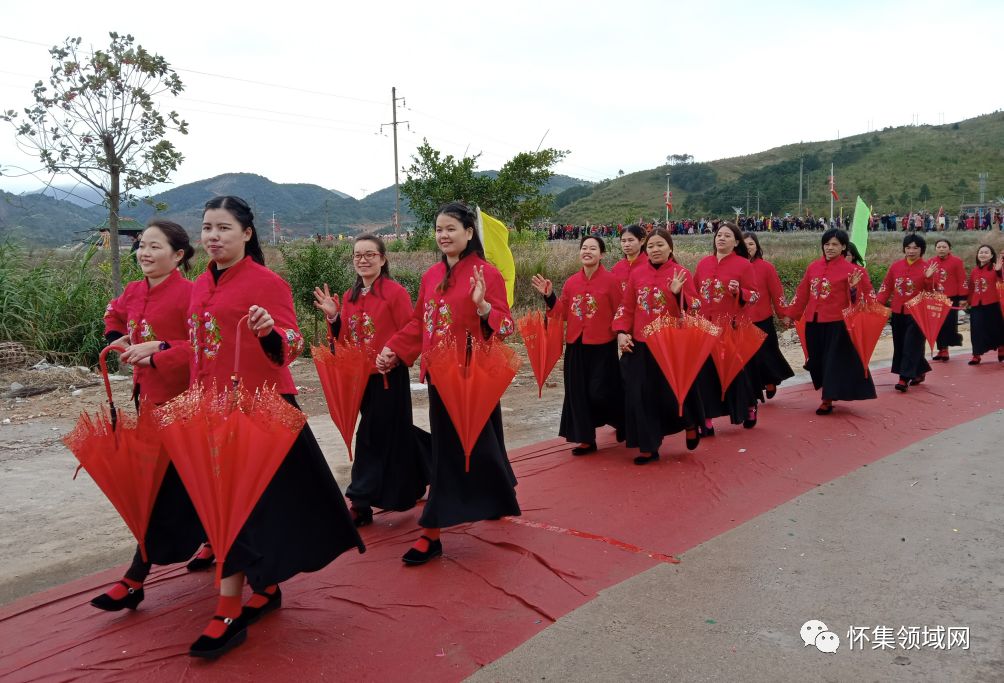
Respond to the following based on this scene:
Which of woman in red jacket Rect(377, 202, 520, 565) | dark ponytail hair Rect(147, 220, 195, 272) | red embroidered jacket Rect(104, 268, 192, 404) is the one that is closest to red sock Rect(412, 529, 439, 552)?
woman in red jacket Rect(377, 202, 520, 565)

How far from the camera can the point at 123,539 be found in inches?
189

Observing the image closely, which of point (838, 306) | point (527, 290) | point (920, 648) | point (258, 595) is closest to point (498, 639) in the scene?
point (258, 595)

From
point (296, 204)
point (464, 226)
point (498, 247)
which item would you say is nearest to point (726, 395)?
point (498, 247)

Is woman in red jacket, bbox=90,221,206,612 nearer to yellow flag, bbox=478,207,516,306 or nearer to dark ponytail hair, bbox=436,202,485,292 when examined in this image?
dark ponytail hair, bbox=436,202,485,292

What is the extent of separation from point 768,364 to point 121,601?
22.6ft

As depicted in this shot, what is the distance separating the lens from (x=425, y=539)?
4.13 metres

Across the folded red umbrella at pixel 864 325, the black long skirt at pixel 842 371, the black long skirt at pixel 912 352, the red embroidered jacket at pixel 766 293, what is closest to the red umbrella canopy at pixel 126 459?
the red embroidered jacket at pixel 766 293

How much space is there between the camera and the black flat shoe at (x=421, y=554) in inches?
160

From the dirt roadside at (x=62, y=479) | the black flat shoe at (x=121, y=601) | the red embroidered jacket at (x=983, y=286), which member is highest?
the red embroidered jacket at (x=983, y=286)

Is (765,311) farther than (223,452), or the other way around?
(765,311)

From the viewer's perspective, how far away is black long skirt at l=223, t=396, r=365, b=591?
321 centimetres

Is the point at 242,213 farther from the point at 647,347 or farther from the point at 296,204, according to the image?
the point at 296,204

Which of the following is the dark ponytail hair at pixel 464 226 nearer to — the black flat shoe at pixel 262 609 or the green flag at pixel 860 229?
the black flat shoe at pixel 262 609

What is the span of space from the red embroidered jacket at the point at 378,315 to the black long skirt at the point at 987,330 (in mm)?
10317
